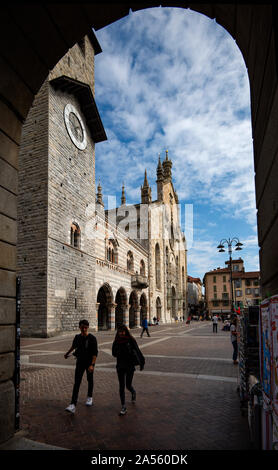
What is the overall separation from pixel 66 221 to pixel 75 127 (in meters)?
8.02

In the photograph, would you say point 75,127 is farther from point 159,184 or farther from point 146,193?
point 159,184

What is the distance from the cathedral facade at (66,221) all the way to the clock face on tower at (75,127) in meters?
0.08

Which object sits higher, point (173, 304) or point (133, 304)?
point (133, 304)

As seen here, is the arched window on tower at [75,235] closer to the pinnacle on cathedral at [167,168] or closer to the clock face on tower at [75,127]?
the clock face on tower at [75,127]

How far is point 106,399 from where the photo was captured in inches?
241

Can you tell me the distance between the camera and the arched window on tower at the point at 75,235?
2275 cm

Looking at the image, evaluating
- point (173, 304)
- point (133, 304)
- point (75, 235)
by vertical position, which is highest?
point (75, 235)

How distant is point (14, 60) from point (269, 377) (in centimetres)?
493

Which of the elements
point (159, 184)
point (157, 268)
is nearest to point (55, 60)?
point (157, 268)

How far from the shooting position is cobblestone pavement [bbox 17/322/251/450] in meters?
4.13

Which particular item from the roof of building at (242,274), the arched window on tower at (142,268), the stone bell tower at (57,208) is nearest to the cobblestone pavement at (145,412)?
the stone bell tower at (57,208)

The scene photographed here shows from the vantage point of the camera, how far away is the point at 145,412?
5.30 meters

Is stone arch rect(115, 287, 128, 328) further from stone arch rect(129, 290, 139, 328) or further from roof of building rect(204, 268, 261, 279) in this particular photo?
roof of building rect(204, 268, 261, 279)
